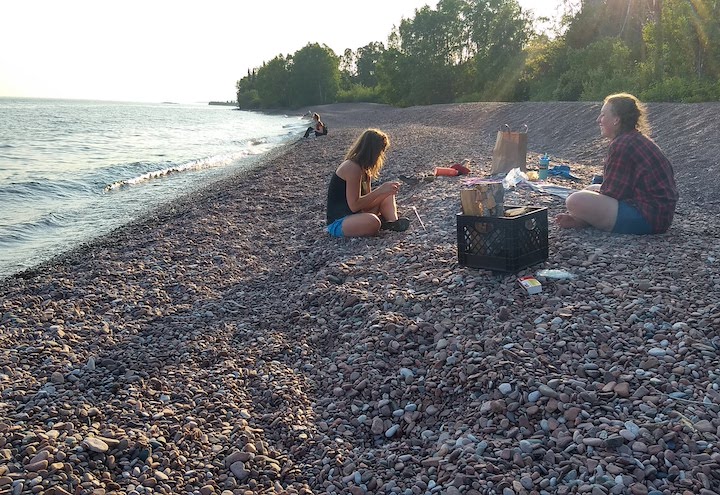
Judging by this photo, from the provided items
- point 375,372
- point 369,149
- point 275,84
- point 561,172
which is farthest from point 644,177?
point 275,84

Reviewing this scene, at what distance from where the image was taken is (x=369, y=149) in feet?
23.9

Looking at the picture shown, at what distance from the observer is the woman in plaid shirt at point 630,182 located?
19.7 ft

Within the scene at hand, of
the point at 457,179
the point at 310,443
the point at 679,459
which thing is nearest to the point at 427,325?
the point at 310,443

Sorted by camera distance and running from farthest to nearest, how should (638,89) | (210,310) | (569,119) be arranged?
(638,89)
(569,119)
(210,310)

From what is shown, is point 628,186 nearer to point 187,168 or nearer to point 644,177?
point 644,177

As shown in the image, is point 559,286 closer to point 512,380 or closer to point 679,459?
point 512,380

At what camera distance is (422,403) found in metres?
3.93

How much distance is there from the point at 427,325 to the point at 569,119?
17966 millimetres

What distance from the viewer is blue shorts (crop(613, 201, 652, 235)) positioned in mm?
6090

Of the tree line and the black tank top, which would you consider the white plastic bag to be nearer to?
the black tank top

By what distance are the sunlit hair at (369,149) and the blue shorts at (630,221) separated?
273 centimetres

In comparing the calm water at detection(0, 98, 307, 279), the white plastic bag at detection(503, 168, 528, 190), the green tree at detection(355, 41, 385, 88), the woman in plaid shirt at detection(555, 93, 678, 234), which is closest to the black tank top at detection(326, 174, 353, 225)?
the woman in plaid shirt at detection(555, 93, 678, 234)

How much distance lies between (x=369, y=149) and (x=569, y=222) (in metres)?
2.46

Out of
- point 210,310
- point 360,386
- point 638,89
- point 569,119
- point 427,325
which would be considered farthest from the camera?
point 638,89
